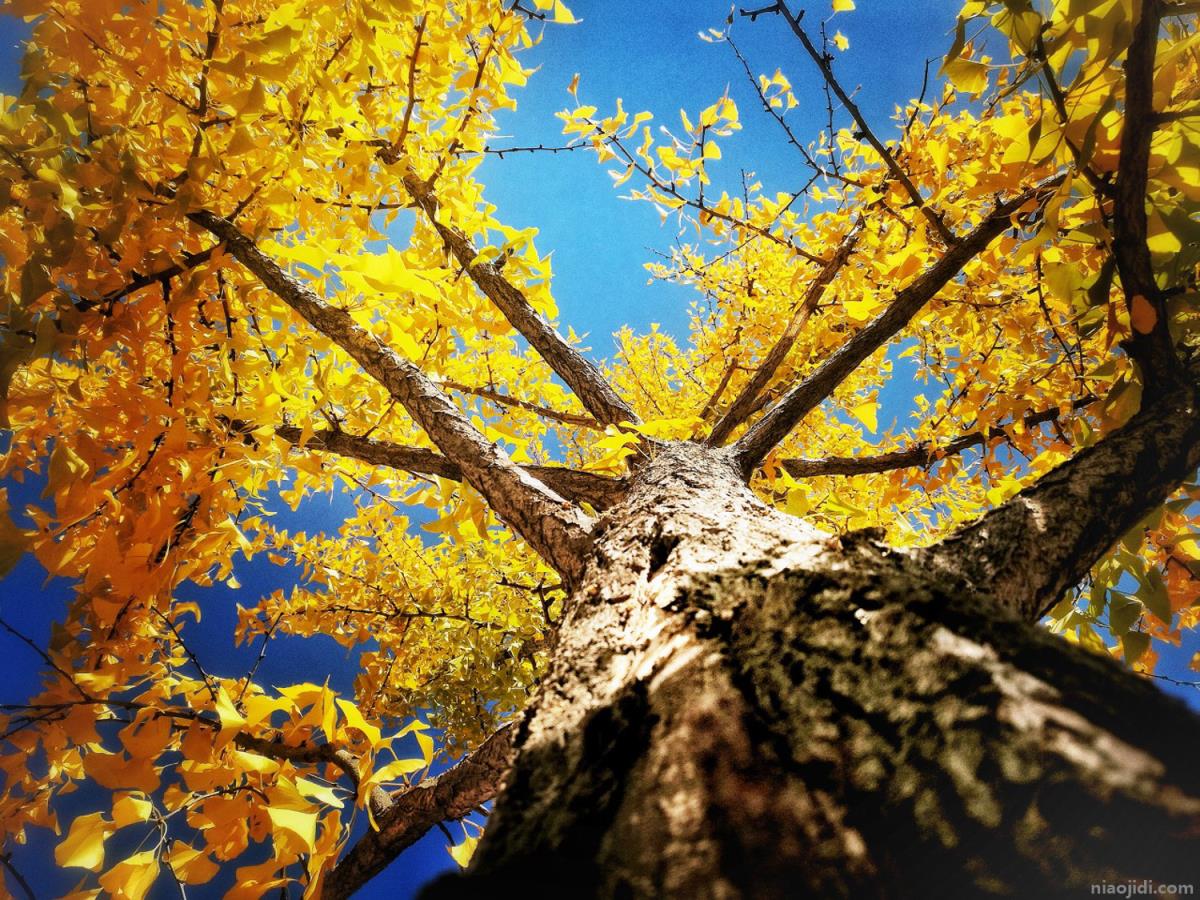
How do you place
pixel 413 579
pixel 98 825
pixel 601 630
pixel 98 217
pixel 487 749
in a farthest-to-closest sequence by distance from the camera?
pixel 413 579
pixel 487 749
pixel 98 217
pixel 98 825
pixel 601 630

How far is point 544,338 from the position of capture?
1.78m

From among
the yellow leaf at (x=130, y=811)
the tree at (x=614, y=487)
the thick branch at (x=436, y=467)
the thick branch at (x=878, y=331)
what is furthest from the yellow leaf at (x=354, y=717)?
the thick branch at (x=878, y=331)

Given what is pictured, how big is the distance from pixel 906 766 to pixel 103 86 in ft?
5.63

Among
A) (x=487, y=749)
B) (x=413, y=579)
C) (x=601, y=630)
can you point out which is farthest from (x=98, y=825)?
(x=413, y=579)

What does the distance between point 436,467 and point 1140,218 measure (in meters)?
1.59

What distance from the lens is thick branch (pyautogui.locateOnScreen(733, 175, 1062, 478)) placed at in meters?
1.44

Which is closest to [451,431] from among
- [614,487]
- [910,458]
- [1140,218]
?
[614,487]

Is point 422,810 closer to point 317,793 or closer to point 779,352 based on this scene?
point 317,793

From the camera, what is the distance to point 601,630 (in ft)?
2.13

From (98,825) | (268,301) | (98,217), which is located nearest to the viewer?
(98,825)

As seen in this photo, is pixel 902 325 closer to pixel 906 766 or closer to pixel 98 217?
pixel 906 766

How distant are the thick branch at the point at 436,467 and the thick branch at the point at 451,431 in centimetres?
19

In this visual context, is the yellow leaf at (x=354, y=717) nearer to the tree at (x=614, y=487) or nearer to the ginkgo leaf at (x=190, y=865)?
the tree at (x=614, y=487)

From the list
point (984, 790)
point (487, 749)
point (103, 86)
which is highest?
point (103, 86)
